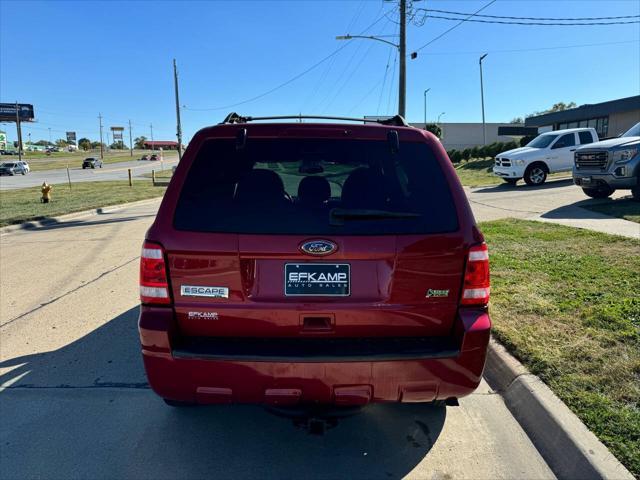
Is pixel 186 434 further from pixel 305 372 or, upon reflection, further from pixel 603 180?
pixel 603 180

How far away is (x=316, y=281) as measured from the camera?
8.20ft

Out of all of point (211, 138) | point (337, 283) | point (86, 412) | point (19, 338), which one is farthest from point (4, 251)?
point (337, 283)

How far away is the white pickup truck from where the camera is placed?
18719 mm

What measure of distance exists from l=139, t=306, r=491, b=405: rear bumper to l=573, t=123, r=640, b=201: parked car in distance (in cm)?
1103

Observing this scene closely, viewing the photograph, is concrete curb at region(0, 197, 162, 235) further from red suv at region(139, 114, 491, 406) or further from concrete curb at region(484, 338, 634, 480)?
concrete curb at region(484, 338, 634, 480)

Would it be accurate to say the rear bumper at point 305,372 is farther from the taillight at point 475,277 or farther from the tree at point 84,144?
the tree at point 84,144

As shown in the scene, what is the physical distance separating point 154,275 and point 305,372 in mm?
959

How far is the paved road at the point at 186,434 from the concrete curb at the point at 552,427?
0.29ft

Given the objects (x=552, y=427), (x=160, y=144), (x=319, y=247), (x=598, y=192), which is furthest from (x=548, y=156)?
(x=160, y=144)

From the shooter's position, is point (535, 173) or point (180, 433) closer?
point (180, 433)

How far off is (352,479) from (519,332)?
225cm

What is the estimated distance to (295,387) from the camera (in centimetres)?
250

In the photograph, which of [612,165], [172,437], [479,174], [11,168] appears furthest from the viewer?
[11,168]

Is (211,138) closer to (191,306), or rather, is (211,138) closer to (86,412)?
(191,306)
